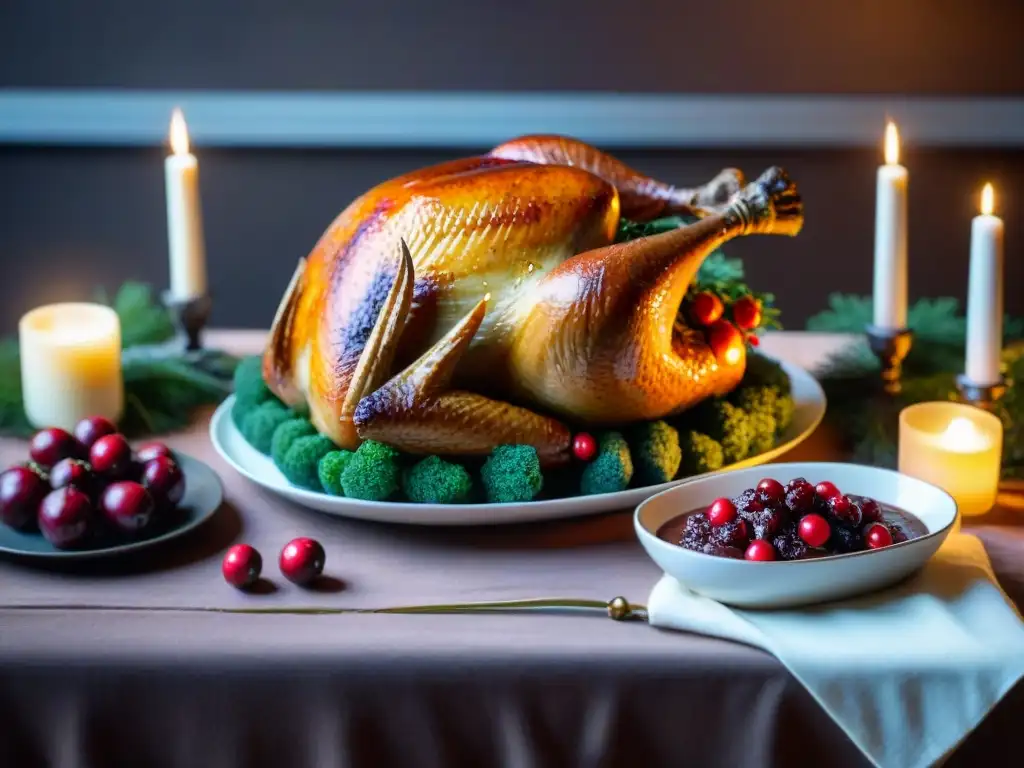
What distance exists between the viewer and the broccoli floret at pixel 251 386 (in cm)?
151

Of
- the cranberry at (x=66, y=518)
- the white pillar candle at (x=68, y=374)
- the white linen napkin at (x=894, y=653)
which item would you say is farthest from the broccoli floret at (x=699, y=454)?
the white pillar candle at (x=68, y=374)

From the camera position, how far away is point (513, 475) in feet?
4.18

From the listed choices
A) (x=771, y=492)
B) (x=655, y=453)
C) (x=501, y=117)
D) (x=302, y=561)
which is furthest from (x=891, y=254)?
(x=501, y=117)

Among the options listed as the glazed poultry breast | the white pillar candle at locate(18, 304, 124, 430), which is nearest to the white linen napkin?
the glazed poultry breast

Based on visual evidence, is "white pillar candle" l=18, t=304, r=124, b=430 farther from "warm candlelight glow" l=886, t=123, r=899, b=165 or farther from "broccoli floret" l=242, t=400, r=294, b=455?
"warm candlelight glow" l=886, t=123, r=899, b=165

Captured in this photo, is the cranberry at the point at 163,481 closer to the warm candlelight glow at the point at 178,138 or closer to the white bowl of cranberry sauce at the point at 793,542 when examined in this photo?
the white bowl of cranberry sauce at the point at 793,542

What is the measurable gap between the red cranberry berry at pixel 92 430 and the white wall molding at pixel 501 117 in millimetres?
1828

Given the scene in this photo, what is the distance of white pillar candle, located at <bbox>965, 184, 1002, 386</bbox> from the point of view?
4.67 ft

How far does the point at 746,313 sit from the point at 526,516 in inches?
15.2

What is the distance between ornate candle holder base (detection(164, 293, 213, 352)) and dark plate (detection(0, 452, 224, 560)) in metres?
0.52

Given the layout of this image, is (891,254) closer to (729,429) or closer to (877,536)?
(729,429)

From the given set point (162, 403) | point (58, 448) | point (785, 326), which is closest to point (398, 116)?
point (785, 326)

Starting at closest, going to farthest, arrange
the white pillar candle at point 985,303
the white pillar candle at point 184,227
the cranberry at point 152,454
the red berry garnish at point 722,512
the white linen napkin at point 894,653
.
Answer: the white linen napkin at point 894,653 < the red berry garnish at point 722,512 < the cranberry at point 152,454 < the white pillar candle at point 985,303 < the white pillar candle at point 184,227

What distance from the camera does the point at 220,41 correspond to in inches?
121
